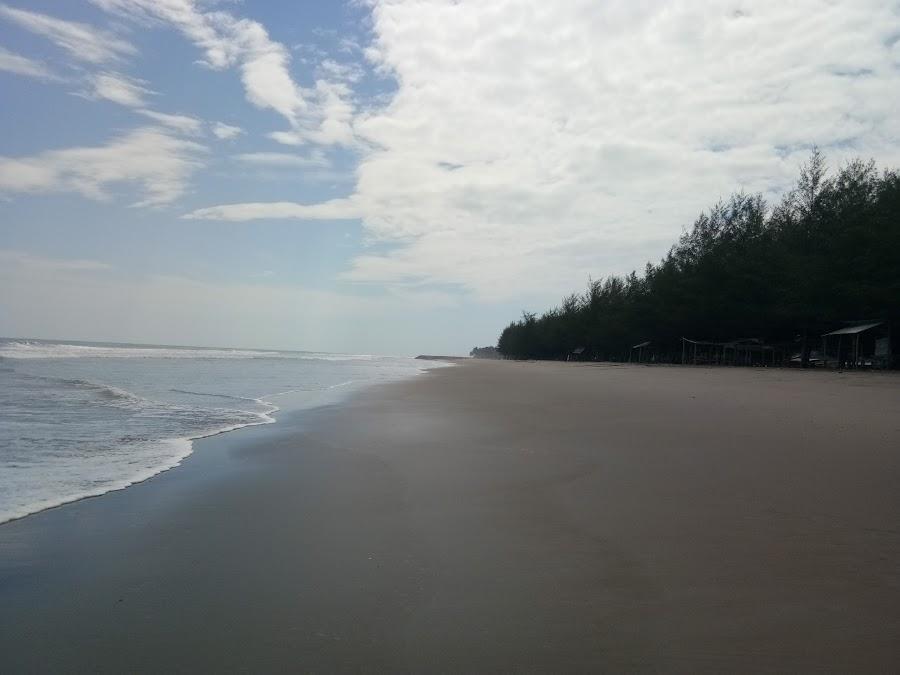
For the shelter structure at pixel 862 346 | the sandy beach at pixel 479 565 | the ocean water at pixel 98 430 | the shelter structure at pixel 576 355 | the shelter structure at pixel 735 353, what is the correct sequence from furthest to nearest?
the shelter structure at pixel 576 355 < the shelter structure at pixel 735 353 < the shelter structure at pixel 862 346 < the ocean water at pixel 98 430 < the sandy beach at pixel 479 565

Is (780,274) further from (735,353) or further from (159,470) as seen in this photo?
(159,470)

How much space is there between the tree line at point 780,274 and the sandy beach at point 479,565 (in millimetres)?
28143

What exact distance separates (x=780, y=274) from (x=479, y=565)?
40.8m

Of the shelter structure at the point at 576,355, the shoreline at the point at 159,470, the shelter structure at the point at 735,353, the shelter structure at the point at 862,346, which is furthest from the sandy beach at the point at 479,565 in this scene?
the shelter structure at the point at 576,355

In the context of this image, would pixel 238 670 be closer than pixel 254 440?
Yes

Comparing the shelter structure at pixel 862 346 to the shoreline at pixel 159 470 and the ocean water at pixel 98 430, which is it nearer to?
the ocean water at pixel 98 430

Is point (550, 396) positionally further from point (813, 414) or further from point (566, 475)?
point (566, 475)

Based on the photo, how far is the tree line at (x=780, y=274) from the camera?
30.4m

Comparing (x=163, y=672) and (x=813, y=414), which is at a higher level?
(x=813, y=414)

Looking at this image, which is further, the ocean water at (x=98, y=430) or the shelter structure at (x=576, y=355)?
the shelter structure at (x=576, y=355)

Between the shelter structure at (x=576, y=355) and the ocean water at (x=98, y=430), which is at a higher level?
the shelter structure at (x=576, y=355)

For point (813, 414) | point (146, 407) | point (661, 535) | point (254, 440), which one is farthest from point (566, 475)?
point (146, 407)

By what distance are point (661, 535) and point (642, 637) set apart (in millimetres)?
1437

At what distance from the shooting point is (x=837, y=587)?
3.14 metres
